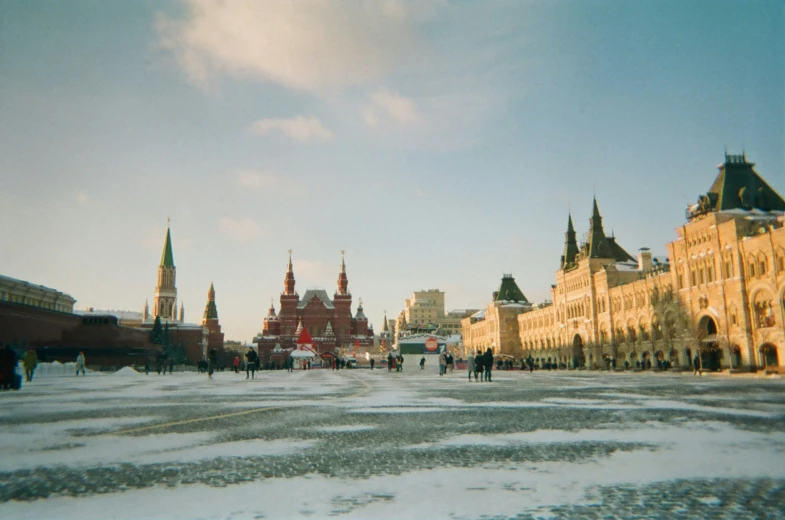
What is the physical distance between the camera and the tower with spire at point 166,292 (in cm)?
13000

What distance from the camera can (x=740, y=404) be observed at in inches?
487

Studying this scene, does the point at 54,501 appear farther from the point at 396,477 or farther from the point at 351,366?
the point at 351,366

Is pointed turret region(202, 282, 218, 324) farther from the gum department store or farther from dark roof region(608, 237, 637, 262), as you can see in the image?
dark roof region(608, 237, 637, 262)

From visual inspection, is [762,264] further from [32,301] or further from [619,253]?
[32,301]

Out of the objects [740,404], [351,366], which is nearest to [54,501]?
[740,404]

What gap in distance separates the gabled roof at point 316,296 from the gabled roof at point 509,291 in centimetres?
3862

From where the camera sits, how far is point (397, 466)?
18.4ft

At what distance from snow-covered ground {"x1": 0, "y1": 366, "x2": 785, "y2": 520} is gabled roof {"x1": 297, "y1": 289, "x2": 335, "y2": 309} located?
113 meters

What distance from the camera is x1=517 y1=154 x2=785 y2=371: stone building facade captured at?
4016cm

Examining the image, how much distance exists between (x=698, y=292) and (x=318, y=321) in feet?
275

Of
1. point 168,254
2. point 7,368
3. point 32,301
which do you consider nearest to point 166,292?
point 168,254

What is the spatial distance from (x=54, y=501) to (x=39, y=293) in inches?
3602

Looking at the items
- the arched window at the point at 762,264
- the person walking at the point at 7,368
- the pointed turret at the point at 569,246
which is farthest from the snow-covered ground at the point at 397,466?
the pointed turret at the point at 569,246

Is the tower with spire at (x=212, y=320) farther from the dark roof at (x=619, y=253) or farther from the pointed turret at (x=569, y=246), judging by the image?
the dark roof at (x=619, y=253)
